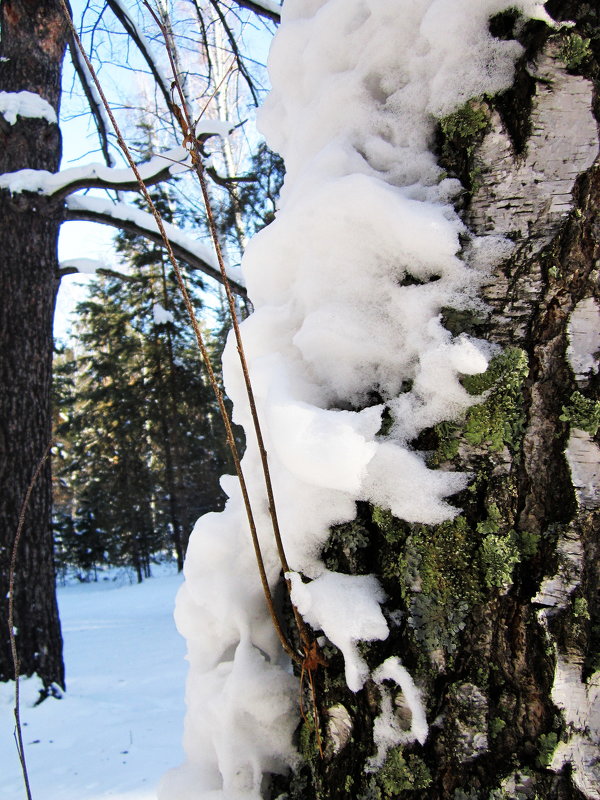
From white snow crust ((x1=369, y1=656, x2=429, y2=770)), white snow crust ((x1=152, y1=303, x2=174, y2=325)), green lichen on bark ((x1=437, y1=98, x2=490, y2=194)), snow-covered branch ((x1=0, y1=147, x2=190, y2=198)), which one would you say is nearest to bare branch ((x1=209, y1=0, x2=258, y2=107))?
snow-covered branch ((x1=0, y1=147, x2=190, y2=198))

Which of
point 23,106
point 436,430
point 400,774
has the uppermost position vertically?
point 23,106

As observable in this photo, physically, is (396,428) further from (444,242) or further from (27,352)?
(27,352)

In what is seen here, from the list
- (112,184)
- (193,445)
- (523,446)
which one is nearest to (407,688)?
(523,446)

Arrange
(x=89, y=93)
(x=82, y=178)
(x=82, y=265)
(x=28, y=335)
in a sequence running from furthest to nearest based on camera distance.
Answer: (x=89, y=93), (x=82, y=265), (x=28, y=335), (x=82, y=178)

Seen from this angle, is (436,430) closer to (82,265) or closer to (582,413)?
(582,413)

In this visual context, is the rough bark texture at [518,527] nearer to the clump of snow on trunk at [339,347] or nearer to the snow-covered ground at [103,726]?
the clump of snow on trunk at [339,347]

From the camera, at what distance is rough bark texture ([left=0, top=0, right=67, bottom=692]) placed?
3500 millimetres

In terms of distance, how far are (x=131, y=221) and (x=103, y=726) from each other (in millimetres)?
3152

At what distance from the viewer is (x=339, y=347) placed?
31.4 inches

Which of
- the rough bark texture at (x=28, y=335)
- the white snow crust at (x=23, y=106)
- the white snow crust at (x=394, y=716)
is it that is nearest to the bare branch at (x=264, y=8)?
the rough bark texture at (x=28, y=335)

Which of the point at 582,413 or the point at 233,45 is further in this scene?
the point at 233,45

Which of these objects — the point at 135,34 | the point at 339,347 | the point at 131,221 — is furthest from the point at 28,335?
the point at 339,347

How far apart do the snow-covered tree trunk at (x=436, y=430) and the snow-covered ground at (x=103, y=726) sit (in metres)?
1.97

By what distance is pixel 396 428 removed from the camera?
75 centimetres
